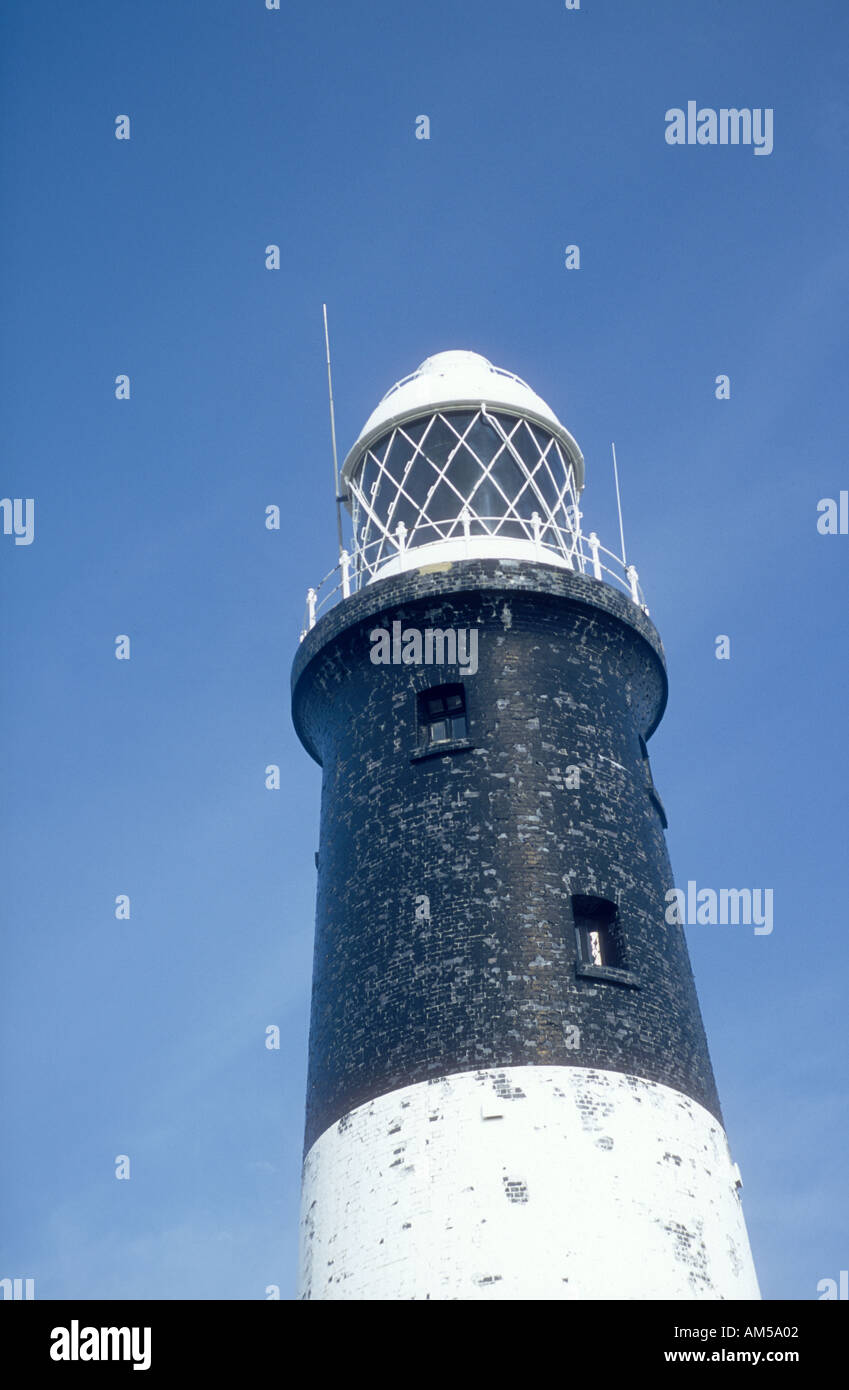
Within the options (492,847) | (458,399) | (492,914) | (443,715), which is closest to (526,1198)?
(492,914)

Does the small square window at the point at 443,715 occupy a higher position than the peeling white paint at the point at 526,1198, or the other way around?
the small square window at the point at 443,715

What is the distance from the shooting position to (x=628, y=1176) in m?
17.6

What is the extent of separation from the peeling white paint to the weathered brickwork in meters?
0.46

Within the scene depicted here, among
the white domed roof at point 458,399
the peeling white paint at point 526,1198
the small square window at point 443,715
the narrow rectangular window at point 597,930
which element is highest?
the white domed roof at point 458,399

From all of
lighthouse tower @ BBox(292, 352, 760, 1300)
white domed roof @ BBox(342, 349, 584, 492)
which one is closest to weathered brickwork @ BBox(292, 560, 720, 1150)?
lighthouse tower @ BBox(292, 352, 760, 1300)

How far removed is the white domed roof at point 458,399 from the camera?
972 inches

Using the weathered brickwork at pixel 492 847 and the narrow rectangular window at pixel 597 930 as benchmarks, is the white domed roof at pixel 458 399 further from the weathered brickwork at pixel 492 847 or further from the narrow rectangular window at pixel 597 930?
the narrow rectangular window at pixel 597 930

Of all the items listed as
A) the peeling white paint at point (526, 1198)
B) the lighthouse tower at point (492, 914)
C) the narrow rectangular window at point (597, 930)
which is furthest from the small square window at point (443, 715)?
the peeling white paint at point (526, 1198)

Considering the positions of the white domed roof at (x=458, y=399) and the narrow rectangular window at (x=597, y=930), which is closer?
the narrow rectangular window at (x=597, y=930)

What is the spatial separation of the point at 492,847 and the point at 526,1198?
15.4ft

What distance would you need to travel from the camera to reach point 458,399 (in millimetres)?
24578

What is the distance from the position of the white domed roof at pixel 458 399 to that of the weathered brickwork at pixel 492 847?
12.2ft

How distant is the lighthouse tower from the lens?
17.4m

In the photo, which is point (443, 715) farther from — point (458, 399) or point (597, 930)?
point (458, 399)
